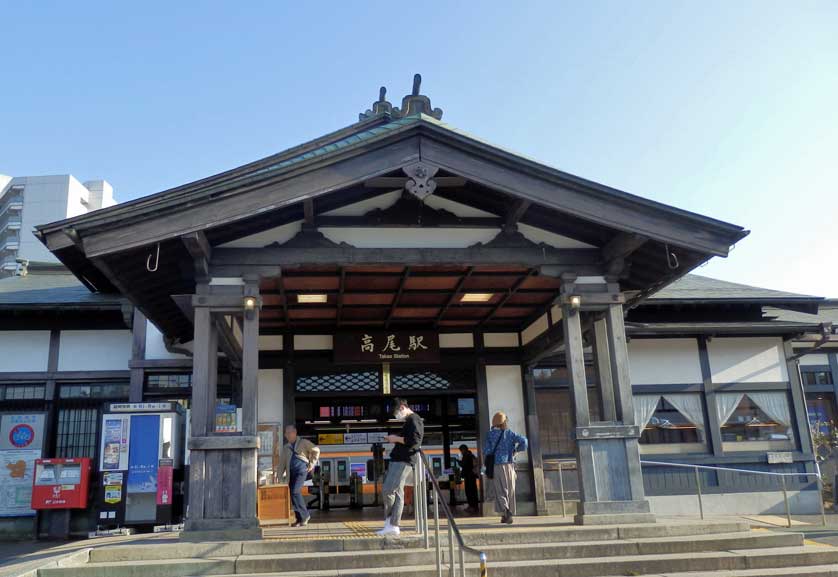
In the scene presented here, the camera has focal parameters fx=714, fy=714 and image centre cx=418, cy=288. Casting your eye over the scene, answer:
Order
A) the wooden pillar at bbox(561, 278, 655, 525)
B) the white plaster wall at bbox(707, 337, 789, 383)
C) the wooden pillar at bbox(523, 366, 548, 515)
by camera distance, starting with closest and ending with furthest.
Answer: the wooden pillar at bbox(561, 278, 655, 525)
the wooden pillar at bbox(523, 366, 548, 515)
the white plaster wall at bbox(707, 337, 789, 383)

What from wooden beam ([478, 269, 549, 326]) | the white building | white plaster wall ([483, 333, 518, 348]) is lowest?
white plaster wall ([483, 333, 518, 348])

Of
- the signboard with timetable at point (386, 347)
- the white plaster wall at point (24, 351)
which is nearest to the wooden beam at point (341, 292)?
the signboard with timetable at point (386, 347)

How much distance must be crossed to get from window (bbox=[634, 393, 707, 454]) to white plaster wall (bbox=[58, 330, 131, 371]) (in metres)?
9.58

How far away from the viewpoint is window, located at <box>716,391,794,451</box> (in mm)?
13461

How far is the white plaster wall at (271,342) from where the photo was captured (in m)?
12.3

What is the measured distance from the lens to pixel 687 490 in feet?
42.5

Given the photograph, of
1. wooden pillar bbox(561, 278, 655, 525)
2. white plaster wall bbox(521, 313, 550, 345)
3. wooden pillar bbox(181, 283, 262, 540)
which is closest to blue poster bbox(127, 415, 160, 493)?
wooden pillar bbox(181, 283, 262, 540)

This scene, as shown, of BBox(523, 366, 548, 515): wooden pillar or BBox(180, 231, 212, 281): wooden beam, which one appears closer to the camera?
BBox(180, 231, 212, 281): wooden beam

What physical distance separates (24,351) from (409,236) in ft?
27.2

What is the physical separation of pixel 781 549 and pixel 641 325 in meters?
5.97

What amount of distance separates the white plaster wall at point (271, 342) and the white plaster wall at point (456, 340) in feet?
9.24

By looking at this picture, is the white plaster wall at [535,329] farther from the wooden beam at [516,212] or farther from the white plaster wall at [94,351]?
the white plaster wall at [94,351]

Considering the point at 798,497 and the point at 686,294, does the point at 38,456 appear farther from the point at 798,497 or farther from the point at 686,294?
the point at 798,497

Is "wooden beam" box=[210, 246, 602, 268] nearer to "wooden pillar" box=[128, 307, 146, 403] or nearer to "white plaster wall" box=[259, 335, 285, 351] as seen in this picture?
"white plaster wall" box=[259, 335, 285, 351]
